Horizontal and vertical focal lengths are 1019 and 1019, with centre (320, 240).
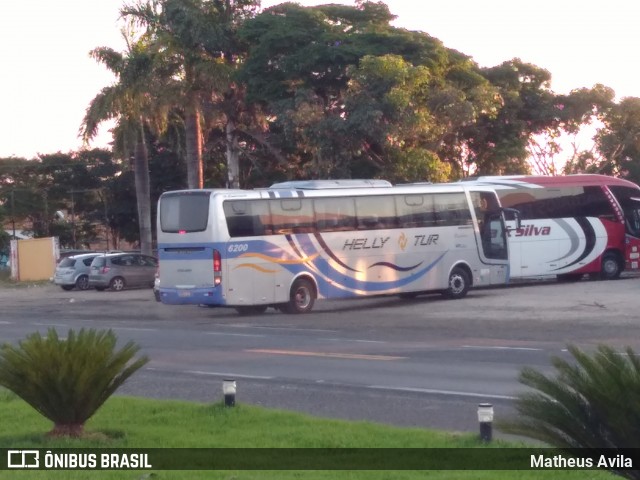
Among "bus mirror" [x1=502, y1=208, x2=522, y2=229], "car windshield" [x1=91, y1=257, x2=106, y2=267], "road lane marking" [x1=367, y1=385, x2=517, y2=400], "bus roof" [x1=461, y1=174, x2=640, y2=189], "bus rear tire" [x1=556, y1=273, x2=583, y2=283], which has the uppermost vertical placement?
"bus roof" [x1=461, y1=174, x2=640, y2=189]

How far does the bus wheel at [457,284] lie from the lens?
1191 inches

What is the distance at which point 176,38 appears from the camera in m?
39.8

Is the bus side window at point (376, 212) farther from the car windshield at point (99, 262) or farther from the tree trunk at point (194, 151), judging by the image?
the car windshield at point (99, 262)

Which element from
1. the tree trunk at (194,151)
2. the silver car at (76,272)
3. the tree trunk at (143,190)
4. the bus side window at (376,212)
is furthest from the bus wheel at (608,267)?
the tree trunk at (143,190)

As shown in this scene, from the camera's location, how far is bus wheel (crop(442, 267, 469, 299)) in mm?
30250

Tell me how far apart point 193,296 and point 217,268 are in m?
1.10

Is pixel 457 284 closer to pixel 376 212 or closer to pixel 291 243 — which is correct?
pixel 376 212

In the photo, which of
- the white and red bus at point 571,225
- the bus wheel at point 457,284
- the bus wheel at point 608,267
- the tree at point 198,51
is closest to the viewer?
the bus wheel at point 457,284

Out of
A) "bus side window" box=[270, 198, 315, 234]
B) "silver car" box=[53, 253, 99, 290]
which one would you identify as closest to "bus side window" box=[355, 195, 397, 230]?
"bus side window" box=[270, 198, 315, 234]

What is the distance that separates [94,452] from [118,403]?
2.98m

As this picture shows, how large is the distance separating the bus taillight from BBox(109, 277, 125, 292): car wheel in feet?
56.0

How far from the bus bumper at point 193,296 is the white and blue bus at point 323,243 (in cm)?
3

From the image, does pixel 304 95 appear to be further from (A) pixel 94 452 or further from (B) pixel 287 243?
(A) pixel 94 452

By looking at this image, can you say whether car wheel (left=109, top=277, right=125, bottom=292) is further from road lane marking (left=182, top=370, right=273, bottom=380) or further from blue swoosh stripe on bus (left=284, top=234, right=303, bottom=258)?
road lane marking (left=182, top=370, right=273, bottom=380)
